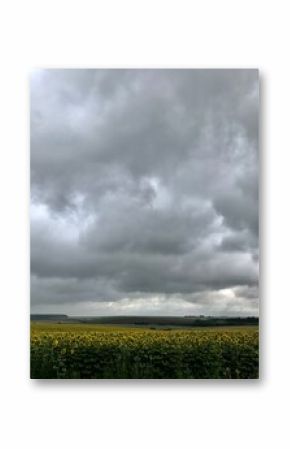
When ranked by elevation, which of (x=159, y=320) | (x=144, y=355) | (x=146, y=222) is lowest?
(x=144, y=355)

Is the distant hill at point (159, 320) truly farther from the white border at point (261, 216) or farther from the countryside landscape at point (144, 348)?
the white border at point (261, 216)

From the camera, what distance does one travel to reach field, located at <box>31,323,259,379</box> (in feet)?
15.5

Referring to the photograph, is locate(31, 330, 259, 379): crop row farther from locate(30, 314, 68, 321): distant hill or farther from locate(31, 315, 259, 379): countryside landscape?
locate(30, 314, 68, 321): distant hill

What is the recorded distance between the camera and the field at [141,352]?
4730mm

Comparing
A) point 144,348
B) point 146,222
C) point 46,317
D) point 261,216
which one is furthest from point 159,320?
point 261,216

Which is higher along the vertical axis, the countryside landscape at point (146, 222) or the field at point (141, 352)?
the countryside landscape at point (146, 222)

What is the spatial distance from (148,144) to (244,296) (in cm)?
136

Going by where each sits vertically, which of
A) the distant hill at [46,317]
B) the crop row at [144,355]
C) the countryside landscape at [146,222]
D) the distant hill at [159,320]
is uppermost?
the countryside landscape at [146,222]

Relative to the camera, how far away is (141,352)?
4.81 m

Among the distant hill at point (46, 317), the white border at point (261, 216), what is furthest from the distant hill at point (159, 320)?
the white border at point (261, 216)

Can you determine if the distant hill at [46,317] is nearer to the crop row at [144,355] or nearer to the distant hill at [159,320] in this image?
the distant hill at [159,320]

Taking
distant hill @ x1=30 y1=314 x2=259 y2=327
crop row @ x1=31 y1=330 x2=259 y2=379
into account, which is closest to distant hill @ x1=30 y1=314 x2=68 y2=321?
distant hill @ x1=30 y1=314 x2=259 y2=327

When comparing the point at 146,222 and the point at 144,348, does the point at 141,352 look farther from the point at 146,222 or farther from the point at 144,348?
the point at 146,222
